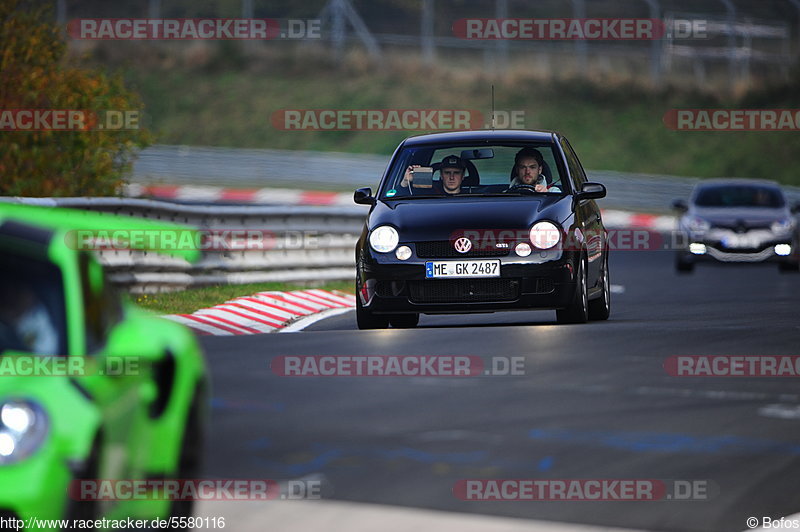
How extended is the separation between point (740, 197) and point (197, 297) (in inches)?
458

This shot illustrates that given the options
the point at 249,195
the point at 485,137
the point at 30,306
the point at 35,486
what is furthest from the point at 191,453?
the point at 249,195

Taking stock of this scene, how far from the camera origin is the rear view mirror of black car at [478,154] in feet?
44.3

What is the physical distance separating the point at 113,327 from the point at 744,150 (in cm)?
5379

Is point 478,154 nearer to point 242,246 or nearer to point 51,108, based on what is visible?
point 242,246

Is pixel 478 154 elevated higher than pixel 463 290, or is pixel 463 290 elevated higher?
pixel 478 154

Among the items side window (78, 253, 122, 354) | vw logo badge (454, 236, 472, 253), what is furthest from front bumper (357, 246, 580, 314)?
side window (78, 253, 122, 354)

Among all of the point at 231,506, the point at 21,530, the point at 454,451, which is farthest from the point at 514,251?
the point at 21,530

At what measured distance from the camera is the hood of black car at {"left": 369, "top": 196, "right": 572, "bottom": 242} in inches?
510

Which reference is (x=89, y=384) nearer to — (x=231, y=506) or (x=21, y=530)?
(x=21, y=530)

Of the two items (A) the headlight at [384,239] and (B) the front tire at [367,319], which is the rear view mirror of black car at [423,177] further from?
(B) the front tire at [367,319]

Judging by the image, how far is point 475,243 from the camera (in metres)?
12.9

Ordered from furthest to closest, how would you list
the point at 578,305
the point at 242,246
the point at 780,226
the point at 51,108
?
1. the point at 780,226
2. the point at 51,108
3. the point at 242,246
4. the point at 578,305

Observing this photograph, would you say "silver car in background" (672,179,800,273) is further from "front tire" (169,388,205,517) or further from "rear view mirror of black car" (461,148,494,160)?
"front tire" (169,388,205,517)

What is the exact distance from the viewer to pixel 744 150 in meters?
57.4
